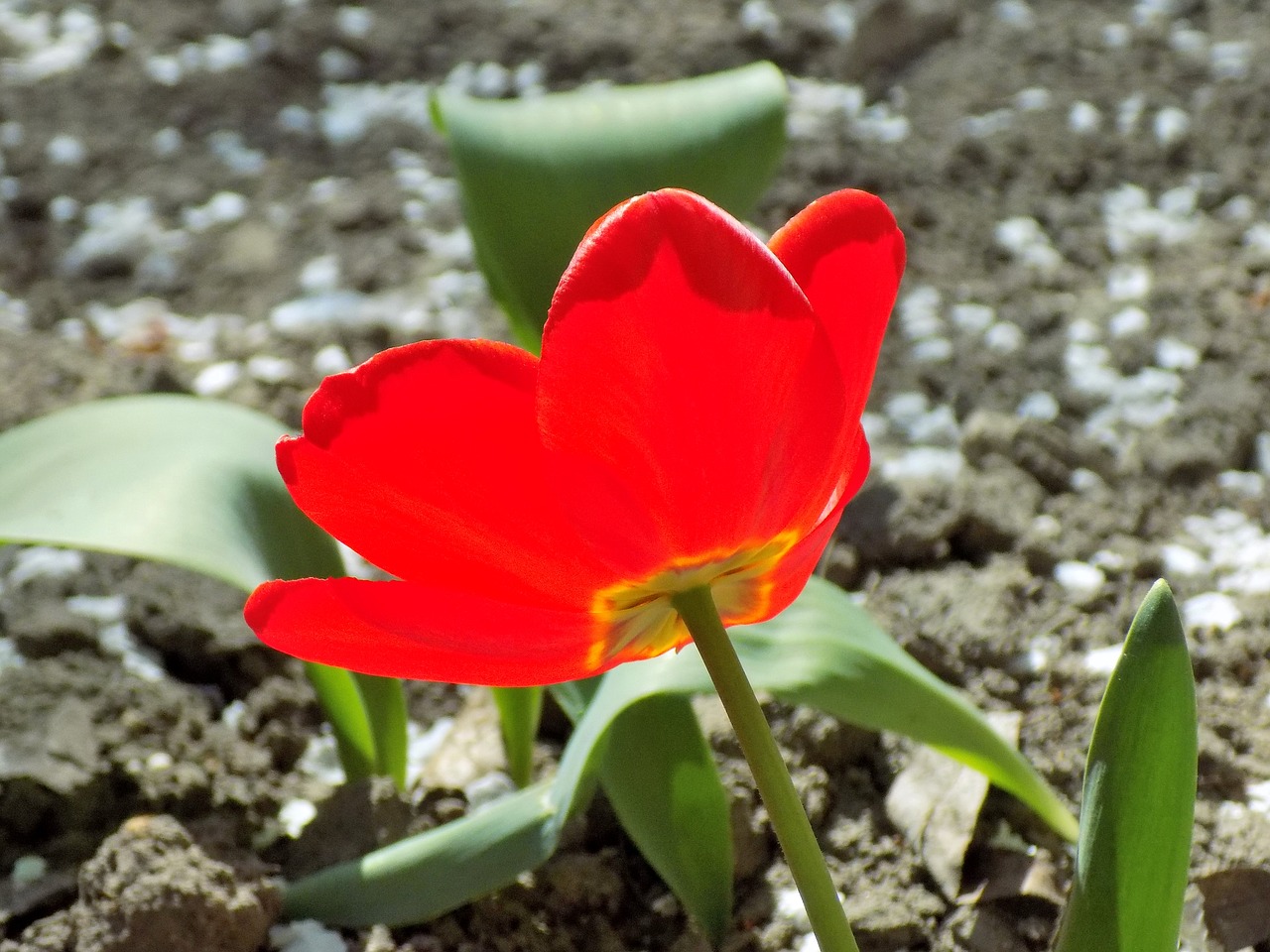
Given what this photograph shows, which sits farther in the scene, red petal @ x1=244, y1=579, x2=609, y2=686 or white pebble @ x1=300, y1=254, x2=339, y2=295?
white pebble @ x1=300, y1=254, x2=339, y2=295

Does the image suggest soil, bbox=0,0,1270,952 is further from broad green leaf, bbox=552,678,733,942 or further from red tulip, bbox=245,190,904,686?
red tulip, bbox=245,190,904,686

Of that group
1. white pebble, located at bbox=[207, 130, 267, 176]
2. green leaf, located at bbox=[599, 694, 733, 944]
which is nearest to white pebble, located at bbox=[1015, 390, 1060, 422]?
green leaf, located at bbox=[599, 694, 733, 944]

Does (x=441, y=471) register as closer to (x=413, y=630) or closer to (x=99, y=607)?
(x=413, y=630)

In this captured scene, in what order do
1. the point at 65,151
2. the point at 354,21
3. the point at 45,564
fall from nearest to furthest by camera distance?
the point at 45,564 → the point at 65,151 → the point at 354,21

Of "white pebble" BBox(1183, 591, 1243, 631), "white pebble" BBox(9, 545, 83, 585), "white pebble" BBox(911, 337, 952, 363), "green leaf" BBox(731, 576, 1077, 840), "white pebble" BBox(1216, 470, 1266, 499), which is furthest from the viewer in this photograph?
"white pebble" BBox(911, 337, 952, 363)

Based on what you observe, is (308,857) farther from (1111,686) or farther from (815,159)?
(815,159)

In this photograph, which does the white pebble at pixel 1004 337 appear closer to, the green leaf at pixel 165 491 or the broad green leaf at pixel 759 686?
the broad green leaf at pixel 759 686

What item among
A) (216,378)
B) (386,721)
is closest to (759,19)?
(216,378)
